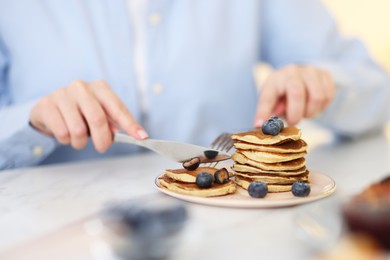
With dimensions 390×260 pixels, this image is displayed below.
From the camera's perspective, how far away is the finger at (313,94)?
1216 millimetres

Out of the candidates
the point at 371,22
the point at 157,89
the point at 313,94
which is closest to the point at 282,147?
the point at 313,94

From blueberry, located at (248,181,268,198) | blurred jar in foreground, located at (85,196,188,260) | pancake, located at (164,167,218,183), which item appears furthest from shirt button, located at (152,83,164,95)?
blurred jar in foreground, located at (85,196,188,260)

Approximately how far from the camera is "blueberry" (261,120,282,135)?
895 mm

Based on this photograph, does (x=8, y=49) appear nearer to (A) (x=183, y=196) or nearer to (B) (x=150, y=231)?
(A) (x=183, y=196)

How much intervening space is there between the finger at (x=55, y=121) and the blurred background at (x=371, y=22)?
2.37m

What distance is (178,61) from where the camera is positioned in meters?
1.46

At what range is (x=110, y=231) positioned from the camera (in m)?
0.53

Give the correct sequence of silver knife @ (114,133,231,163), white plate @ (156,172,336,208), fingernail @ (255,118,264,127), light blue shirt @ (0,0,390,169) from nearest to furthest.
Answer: white plate @ (156,172,336,208) → silver knife @ (114,133,231,163) → fingernail @ (255,118,264,127) → light blue shirt @ (0,0,390,169)

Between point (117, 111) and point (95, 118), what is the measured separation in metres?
0.05

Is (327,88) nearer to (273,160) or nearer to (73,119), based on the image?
(273,160)

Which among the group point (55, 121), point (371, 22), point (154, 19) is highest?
point (154, 19)

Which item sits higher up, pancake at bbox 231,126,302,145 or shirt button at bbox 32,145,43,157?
pancake at bbox 231,126,302,145

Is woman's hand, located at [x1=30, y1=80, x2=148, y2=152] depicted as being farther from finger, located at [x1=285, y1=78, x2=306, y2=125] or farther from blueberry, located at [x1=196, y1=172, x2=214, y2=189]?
finger, located at [x1=285, y1=78, x2=306, y2=125]

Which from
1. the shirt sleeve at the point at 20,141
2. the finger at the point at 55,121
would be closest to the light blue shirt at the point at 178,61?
the shirt sleeve at the point at 20,141
